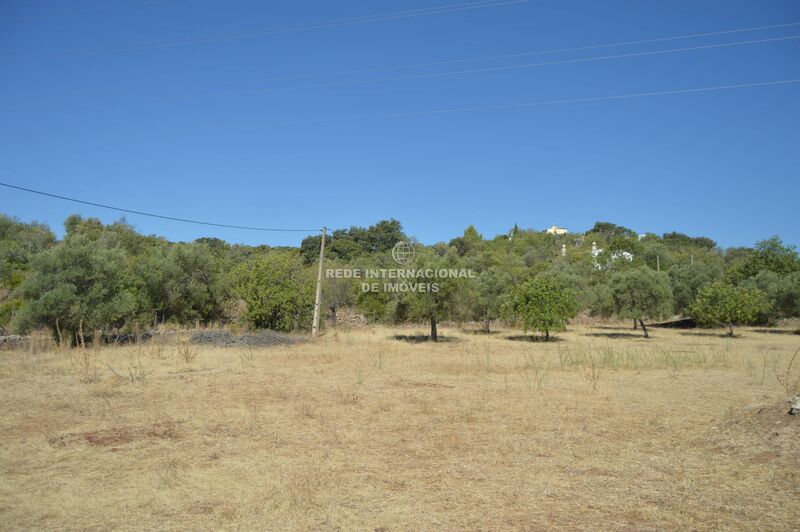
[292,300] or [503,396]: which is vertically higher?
[292,300]

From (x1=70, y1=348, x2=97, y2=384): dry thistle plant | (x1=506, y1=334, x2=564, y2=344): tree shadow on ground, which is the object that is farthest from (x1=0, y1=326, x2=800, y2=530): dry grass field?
(x1=506, y1=334, x2=564, y2=344): tree shadow on ground

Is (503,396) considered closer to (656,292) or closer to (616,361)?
(616,361)

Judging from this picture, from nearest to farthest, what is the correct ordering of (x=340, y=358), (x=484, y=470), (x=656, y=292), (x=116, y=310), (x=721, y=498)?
(x=721, y=498) < (x=484, y=470) < (x=340, y=358) < (x=116, y=310) < (x=656, y=292)

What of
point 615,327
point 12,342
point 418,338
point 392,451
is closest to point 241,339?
point 12,342

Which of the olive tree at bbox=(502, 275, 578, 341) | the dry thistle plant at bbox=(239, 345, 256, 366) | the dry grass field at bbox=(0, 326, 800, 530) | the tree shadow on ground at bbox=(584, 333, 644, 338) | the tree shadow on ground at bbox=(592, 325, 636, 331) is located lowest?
the dry grass field at bbox=(0, 326, 800, 530)

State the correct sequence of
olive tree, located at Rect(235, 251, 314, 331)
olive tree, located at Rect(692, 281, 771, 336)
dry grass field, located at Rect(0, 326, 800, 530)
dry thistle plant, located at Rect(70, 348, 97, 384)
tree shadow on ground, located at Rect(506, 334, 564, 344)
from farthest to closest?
1. olive tree, located at Rect(692, 281, 771, 336)
2. tree shadow on ground, located at Rect(506, 334, 564, 344)
3. olive tree, located at Rect(235, 251, 314, 331)
4. dry thistle plant, located at Rect(70, 348, 97, 384)
5. dry grass field, located at Rect(0, 326, 800, 530)

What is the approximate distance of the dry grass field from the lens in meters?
5.29

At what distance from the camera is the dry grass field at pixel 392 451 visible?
5289 mm

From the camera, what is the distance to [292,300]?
2770cm

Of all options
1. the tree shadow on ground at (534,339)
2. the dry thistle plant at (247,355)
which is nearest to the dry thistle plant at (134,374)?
the dry thistle plant at (247,355)

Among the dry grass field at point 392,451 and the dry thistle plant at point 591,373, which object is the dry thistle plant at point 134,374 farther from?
the dry thistle plant at point 591,373

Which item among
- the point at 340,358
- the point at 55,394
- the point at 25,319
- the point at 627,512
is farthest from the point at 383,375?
the point at 25,319

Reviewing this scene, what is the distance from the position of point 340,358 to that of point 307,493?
13.1 meters

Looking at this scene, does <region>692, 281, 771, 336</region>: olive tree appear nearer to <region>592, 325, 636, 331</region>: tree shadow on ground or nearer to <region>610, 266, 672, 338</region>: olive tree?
<region>610, 266, 672, 338</region>: olive tree
